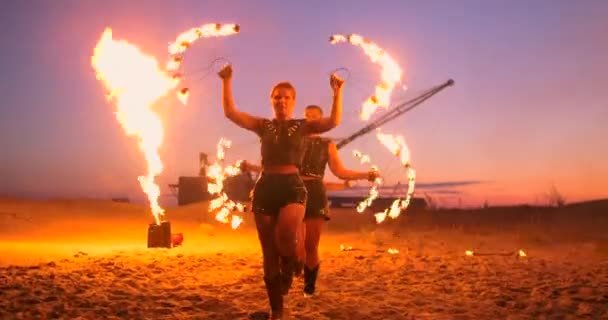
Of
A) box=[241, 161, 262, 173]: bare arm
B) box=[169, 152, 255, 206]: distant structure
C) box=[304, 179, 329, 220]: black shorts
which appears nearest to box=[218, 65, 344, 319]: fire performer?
box=[241, 161, 262, 173]: bare arm

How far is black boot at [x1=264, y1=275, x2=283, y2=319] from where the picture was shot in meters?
5.61

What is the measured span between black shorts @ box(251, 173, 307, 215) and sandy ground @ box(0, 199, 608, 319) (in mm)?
1466

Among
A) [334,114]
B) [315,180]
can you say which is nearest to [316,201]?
[315,180]

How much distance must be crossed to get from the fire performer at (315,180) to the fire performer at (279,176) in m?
1.35

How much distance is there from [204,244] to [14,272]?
23.3 feet

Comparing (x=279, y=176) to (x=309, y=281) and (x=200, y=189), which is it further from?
(x=200, y=189)

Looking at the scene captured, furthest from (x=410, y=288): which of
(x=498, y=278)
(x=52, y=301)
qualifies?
(x=52, y=301)

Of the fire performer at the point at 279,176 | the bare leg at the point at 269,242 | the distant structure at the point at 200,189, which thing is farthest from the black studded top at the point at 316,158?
the distant structure at the point at 200,189

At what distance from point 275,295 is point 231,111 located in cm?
186

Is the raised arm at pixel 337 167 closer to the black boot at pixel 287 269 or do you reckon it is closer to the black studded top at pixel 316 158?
the black studded top at pixel 316 158

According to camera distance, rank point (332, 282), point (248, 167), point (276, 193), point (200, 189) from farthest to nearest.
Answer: point (200, 189), point (332, 282), point (248, 167), point (276, 193)

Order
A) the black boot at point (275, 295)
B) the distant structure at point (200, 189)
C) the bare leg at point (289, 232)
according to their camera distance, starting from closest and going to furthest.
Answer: the bare leg at point (289, 232)
the black boot at point (275, 295)
the distant structure at point (200, 189)

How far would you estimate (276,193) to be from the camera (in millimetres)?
5406

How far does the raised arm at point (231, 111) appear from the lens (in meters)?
5.67
